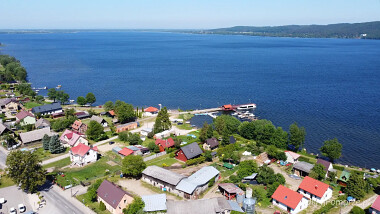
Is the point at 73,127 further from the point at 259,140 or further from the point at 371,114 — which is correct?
the point at 371,114

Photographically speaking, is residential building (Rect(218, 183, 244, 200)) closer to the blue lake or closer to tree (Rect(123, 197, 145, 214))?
tree (Rect(123, 197, 145, 214))

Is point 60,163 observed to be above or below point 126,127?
below

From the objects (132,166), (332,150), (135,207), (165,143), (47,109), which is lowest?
(165,143)

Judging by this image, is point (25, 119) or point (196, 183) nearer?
point (196, 183)

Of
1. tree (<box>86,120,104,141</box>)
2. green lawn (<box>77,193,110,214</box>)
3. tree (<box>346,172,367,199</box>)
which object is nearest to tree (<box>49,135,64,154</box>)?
tree (<box>86,120,104,141</box>)

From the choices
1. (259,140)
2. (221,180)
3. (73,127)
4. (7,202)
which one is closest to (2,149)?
(73,127)

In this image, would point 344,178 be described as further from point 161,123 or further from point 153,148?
point 161,123

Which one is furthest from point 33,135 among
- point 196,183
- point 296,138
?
point 296,138
